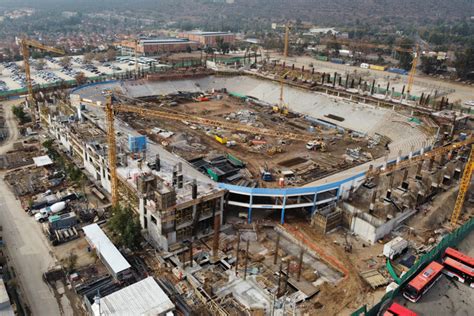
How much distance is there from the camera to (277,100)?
58.3 m

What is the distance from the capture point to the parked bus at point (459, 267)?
19.2 metres

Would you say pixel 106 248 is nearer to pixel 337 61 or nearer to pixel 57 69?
pixel 57 69

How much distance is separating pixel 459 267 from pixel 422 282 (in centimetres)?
313

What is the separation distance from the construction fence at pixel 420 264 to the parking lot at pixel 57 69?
215 feet

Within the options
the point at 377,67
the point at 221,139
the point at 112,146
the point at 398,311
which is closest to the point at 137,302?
the point at 112,146

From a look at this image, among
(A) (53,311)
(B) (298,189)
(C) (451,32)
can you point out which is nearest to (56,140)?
(A) (53,311)

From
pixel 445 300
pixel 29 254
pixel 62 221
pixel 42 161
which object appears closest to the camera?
pixel 445 300

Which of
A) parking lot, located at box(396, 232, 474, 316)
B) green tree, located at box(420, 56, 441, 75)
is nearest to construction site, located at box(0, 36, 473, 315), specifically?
parking lot, located at box(396, 232, 474, 316)

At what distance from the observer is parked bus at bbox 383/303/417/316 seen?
15898 millimetres

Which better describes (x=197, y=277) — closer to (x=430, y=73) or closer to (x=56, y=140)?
(x=56, y=140)

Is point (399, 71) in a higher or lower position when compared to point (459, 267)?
higher

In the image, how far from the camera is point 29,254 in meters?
23.5

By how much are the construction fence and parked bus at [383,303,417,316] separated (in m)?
0.72

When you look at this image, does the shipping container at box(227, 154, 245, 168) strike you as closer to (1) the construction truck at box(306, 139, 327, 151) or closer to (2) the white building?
(1) the construction truck at box(306, 139, 327, 151)
